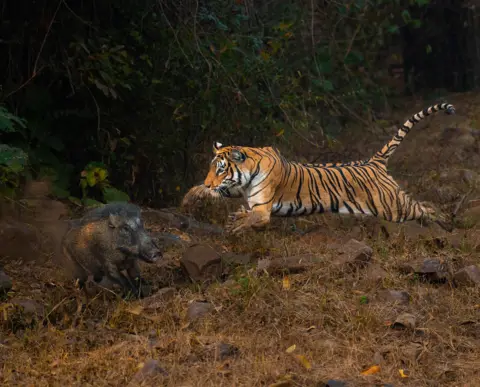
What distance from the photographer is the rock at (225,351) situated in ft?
15.1

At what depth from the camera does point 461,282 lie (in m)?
5.75

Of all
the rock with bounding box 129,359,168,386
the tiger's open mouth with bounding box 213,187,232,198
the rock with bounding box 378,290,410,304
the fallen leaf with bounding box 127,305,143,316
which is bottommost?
the rock with bounding box 378,290,410,304

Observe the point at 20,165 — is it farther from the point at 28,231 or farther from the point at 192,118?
the point at 192,118

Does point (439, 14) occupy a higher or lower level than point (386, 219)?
higher

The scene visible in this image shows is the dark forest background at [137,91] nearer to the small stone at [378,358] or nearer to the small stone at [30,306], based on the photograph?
the small stone at [30,306]

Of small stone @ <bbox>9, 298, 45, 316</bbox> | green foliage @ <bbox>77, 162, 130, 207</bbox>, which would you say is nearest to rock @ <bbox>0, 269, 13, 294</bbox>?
small stone @ <bbox>9, 298, 45, 316</bbox>

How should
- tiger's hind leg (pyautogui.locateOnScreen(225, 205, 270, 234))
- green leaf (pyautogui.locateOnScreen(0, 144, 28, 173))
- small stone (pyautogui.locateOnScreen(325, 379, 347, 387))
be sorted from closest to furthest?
1. small stone (pyautogui.locateOnScreen(325, 379, 347, 387))
2. green leaf (pyautogui.locateOnScreen(0, 144, 28, 173))
3. tiger's hind leg (pyautogui.locateOnScreen(225, 205, 270, 234))

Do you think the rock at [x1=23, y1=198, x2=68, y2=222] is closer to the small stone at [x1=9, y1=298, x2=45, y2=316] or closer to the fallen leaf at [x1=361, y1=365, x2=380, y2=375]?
the small stone at [x1=9, y1=298, x2=45, y2=316]

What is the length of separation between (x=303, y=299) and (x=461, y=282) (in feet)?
3.63

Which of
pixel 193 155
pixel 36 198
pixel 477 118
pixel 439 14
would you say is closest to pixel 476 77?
pixel 439 14

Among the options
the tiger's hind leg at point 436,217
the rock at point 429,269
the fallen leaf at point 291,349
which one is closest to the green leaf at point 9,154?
the fallen leaf at point 291,349

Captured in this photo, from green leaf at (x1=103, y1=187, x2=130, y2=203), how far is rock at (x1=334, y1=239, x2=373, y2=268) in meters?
2.58

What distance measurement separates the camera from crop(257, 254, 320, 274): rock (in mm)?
5875

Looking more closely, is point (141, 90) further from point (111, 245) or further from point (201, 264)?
point (111, 245)
